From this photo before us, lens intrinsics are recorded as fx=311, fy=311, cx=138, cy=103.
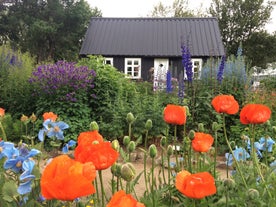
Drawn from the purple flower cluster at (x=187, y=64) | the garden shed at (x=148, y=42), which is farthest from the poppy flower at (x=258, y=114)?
the garden shed at (x=148, y=42)

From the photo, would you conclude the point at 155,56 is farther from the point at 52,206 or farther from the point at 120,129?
the point at 52,206

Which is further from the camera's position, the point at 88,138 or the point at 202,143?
the point at 202,143

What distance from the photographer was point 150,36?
17.4 m

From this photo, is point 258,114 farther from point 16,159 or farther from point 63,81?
point 63,81

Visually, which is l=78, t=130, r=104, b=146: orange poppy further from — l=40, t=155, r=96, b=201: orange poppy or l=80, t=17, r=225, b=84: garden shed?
l=80, t=17, r=225, b=84: garden shed

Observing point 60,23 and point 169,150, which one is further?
point 60,23

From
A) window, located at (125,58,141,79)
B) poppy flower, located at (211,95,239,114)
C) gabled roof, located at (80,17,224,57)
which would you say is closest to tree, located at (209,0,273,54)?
gabled roof, located at (80,17,224,57)

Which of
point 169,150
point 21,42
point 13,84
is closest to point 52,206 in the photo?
point 169,150

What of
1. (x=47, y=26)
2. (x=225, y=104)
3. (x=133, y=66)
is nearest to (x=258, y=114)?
(x=225, y=104)

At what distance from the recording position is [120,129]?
16.9 ft

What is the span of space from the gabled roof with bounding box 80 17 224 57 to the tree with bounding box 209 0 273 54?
7.52m

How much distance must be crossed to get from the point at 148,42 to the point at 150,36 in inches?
21.4

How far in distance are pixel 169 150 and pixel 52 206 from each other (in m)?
0.66

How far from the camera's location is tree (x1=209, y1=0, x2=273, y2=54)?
949 inches
